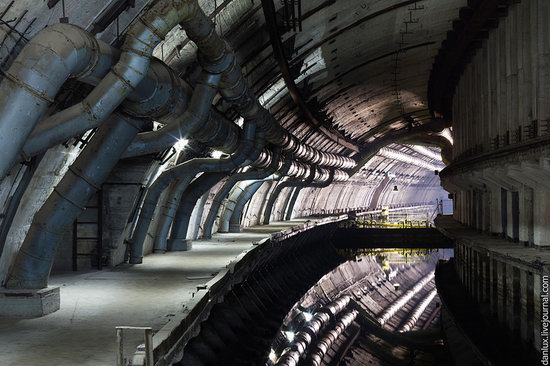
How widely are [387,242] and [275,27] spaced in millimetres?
24536

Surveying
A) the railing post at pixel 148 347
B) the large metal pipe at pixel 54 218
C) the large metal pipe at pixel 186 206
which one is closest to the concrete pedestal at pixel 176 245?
the large metal pipe at pixel 186 206

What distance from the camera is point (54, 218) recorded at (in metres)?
10.4

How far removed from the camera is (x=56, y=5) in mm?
9570

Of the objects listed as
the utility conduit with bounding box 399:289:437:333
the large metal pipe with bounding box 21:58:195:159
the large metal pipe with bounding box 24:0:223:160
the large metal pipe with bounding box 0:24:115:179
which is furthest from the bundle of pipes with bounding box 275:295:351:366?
the large metal pipe with bounding box 0:24:115:179

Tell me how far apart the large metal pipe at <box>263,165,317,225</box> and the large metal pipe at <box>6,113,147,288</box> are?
2144 cm

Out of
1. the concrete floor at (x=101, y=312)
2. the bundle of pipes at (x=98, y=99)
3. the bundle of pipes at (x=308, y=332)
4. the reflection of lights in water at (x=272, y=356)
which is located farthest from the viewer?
the bundle of pipes at (x=308, y=332)

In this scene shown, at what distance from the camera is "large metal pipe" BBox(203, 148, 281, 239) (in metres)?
24.2

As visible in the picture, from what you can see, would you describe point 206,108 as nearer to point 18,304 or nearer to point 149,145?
point 149,145

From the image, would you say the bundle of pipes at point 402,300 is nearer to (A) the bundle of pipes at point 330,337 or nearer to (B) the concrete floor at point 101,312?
(A) the bundle of pipes at point 330,337

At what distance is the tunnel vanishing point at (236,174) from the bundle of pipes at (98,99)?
0.03 meters

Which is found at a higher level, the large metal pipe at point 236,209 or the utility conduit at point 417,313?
the large metal pipe at point 236,209

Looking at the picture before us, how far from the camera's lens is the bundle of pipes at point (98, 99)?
7.89m

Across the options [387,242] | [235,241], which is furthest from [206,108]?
[387,242]

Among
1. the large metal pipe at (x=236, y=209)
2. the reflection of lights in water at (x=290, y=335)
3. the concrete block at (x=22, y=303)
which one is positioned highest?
the large metal pipe at (x=236, y=209)
